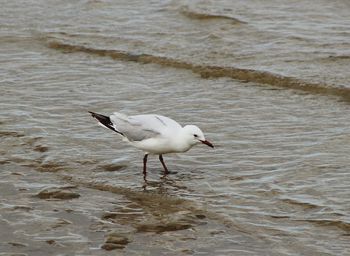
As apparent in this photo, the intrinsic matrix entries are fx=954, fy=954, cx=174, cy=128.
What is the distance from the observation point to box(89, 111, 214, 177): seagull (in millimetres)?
7648

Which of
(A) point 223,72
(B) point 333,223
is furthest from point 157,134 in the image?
(A) point 223,72

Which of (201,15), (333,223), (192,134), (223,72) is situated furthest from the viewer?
(201,15)

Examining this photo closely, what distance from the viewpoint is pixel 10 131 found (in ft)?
29.9

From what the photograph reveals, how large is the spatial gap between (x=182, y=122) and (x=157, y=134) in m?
1.84

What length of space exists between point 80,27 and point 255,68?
398 centimetres

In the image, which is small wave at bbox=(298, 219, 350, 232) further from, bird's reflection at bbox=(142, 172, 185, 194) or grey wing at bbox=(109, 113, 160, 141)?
grey wing at bbox=(109, 113, 160, 141)

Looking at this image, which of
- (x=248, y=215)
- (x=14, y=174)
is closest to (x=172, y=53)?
(x=14, y=174)

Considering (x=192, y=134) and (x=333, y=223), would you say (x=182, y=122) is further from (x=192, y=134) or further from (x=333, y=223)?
(x=333, y=223)

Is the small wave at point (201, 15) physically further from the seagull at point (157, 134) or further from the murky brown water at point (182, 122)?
the seagull at point (157, 134)

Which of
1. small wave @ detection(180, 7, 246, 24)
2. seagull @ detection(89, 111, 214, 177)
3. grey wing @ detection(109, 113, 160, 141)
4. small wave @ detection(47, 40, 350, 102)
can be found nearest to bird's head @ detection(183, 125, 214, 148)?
seagull @ detection(89, 111, 214, 177)

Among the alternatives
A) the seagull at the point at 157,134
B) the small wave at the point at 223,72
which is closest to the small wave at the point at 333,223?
the seagull at the point at 157,134

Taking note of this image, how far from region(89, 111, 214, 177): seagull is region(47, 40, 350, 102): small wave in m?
3.14

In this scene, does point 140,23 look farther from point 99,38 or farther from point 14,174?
point 14,174

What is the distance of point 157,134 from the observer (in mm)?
7762
